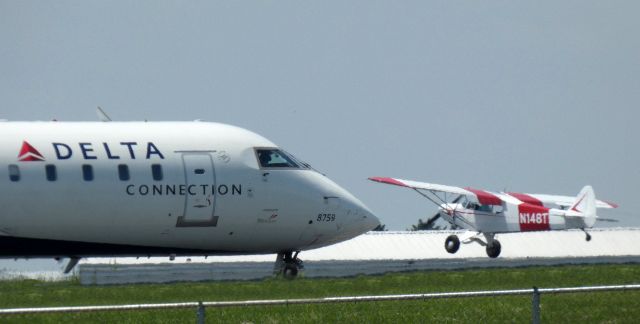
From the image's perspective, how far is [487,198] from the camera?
67.2m

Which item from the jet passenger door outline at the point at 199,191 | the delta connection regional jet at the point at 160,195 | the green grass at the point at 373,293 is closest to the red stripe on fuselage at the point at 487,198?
the green grass at the point at 373,293

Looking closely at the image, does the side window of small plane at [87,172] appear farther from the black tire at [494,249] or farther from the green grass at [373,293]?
the black tire at [494,249]

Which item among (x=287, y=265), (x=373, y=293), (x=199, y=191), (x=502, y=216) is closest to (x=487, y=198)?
(x=502, y=216)

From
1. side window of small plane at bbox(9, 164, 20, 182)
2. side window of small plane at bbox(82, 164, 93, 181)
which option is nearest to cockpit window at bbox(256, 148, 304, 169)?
side window of small plane at bbox(82, 164, 93, 181)

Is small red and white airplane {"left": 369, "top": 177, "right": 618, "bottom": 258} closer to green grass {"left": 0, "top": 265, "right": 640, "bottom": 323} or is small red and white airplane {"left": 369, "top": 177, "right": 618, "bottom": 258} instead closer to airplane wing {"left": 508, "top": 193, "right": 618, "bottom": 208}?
airplane wing {"left": 508, "top": 193, "right": 618, "bottom": 208}

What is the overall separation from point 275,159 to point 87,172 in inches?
197

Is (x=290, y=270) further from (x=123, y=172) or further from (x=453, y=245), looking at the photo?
(x=453, y=245)

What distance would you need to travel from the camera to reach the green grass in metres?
24.5

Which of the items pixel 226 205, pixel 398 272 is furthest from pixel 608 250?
pixel 226 205

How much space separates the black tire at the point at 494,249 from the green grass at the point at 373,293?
23719 mm

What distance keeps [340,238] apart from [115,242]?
6.07m

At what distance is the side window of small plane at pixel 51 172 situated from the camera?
33188mm

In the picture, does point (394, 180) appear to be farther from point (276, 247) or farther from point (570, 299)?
point (570, 299)

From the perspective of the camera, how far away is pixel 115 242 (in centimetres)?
3441
